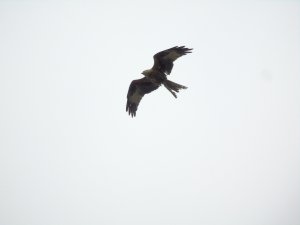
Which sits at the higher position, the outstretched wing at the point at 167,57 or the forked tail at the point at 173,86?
the outstretched wing at the point at 167,57

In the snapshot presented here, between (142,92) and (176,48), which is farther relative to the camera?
(142,92)

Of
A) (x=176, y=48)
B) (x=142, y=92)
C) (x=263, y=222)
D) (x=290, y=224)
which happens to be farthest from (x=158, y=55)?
(x=263, y=222)

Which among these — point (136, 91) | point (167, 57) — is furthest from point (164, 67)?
point (136, 91)

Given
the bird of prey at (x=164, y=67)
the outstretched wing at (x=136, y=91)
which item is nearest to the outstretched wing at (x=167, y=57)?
the bird of prey at (x=164, y=67)

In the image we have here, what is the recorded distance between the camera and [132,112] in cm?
1691

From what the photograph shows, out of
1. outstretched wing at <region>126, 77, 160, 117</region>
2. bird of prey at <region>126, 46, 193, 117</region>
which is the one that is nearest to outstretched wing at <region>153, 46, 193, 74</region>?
bird of prey at <region>126, 46, 193, 117</region>

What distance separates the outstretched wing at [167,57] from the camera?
1545 cm

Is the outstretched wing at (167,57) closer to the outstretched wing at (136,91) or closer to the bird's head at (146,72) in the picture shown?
the bird's head at (146,72)

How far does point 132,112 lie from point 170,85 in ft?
7.96

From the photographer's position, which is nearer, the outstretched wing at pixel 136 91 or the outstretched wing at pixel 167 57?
the outstretched wing at pixel 167 57

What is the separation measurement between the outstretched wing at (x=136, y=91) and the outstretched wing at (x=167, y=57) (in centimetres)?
82

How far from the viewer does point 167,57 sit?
15.6 m

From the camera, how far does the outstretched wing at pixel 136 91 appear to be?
16.4 m

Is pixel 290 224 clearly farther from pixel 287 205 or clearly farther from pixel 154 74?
pixel 154 74
